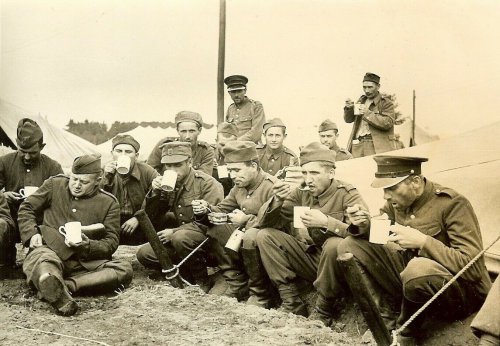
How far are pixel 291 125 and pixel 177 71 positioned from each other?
7.54 ft

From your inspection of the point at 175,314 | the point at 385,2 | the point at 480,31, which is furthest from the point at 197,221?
the point at 480,31

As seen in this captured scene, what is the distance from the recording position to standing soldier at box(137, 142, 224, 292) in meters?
5.39

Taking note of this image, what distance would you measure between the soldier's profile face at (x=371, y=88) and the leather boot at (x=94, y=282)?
376cm

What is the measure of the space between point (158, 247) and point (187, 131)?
5.54ft

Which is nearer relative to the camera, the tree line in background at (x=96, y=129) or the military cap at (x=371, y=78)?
the military cap at (x=371, y=78)

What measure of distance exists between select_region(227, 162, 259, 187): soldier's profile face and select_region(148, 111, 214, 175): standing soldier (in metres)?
1.51

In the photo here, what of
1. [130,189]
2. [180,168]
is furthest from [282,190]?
[130,189]

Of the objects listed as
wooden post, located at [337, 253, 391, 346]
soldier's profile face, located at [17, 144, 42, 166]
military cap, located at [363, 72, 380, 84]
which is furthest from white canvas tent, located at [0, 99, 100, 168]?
wooden post, located at [337, 253, 391, 346]

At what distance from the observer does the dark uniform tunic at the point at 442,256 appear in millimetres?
3312

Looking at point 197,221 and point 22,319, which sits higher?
point 197,221

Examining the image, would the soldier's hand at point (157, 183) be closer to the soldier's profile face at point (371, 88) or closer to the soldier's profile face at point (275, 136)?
Answer: the soldier's profile face at point (275, 136)

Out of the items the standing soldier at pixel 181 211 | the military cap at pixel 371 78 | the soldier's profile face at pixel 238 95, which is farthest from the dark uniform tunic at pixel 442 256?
the soldier's profile face at pixel 238 95

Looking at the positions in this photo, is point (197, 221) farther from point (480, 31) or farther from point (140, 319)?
point (480, 31)

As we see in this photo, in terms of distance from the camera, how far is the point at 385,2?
5078 mm
